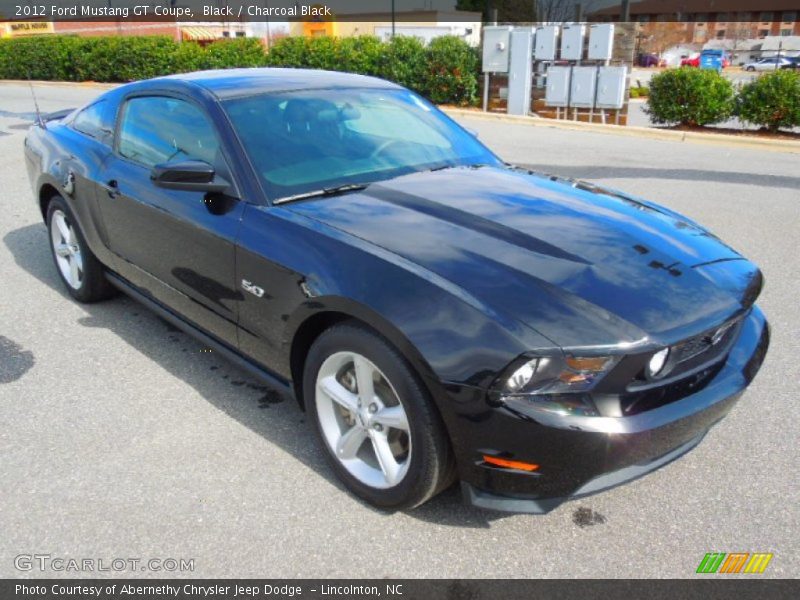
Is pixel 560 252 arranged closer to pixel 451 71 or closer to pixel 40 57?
pixel 451 71

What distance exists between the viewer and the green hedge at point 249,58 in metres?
16.7

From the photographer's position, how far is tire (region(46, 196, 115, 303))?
4.45m

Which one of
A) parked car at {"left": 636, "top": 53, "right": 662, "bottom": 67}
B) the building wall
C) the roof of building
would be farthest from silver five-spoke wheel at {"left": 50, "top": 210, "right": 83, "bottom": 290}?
the roof of building


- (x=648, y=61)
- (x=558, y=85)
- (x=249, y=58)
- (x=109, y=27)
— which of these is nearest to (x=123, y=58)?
(x=249, y=58)

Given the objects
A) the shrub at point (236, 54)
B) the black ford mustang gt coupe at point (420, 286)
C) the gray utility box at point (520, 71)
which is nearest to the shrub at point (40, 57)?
the shrub at point (236, 54)

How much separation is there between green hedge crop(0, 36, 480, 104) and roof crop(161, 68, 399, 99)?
42.9ft

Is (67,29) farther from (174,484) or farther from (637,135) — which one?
(174,484)

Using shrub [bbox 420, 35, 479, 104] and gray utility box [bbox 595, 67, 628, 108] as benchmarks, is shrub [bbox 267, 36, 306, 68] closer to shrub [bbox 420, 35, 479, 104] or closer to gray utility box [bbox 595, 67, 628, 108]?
shrub [bbox 420, 35, 479, 104]

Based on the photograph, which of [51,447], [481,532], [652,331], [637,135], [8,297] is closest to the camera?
[652,331]

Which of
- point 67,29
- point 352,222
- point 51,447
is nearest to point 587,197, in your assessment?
point 352,222

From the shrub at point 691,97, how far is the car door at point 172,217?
38.8ft

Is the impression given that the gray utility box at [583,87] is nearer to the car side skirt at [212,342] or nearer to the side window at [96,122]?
the side window at [96,122]
